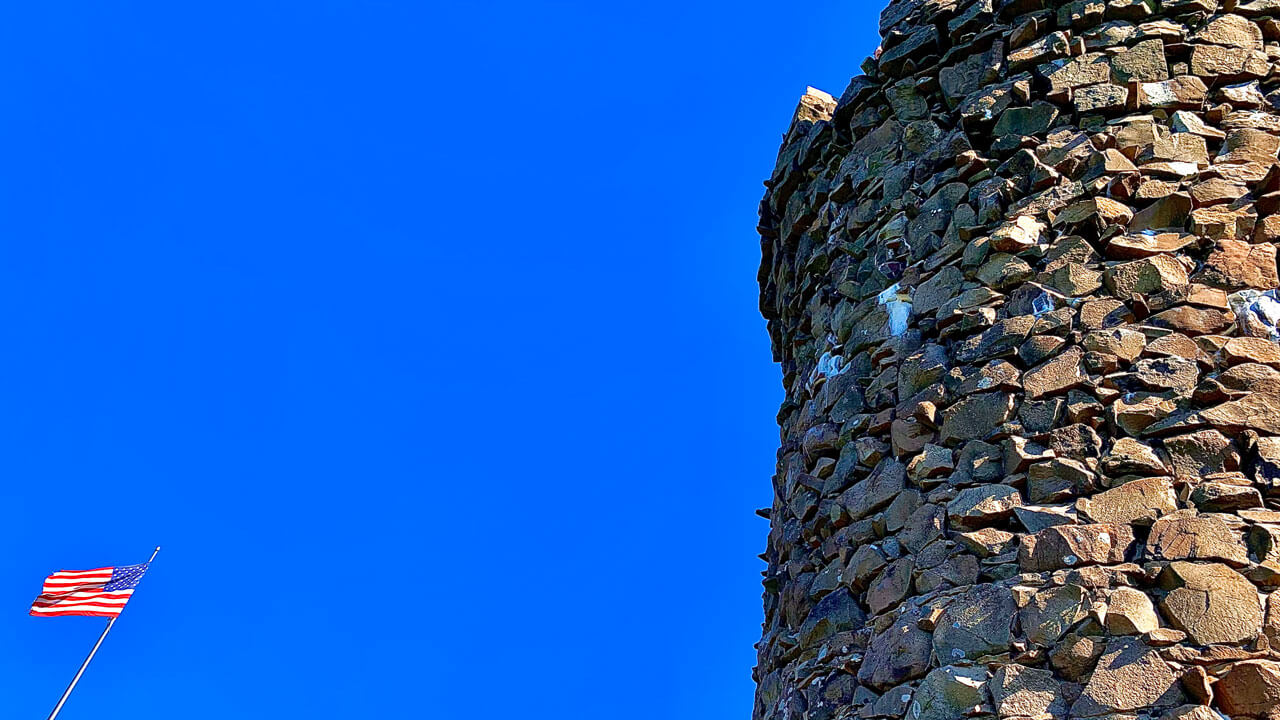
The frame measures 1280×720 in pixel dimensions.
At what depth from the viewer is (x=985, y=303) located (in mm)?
4438

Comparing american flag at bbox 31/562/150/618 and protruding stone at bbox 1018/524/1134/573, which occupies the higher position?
american flag at bbox 31/562/150/618

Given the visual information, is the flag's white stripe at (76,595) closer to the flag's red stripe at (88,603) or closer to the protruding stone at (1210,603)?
the flag's red stripe at (88,603)

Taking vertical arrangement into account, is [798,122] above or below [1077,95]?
above

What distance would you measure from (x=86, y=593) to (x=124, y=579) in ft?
1.36

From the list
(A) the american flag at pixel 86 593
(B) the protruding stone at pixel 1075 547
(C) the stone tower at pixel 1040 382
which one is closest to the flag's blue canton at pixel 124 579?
(A) the american flag at pixel 86 593

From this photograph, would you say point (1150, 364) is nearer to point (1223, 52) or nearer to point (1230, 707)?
point (1230, 707)

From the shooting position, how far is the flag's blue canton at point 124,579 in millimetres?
14070

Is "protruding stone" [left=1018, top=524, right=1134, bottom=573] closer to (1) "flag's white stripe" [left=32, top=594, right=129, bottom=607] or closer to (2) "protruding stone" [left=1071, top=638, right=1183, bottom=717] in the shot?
(2) "protruding stone" [left=1071, top=638, right=1183, bottom=717]

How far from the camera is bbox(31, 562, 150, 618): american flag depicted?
13828mm

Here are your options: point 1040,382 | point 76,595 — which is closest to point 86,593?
point 76,595

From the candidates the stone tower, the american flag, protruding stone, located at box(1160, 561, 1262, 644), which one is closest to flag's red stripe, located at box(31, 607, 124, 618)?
the american flag

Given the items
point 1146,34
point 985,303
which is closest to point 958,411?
point 985,303

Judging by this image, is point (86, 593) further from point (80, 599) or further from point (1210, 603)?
point (1210, 603)

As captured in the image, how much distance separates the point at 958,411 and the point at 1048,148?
1130mm
